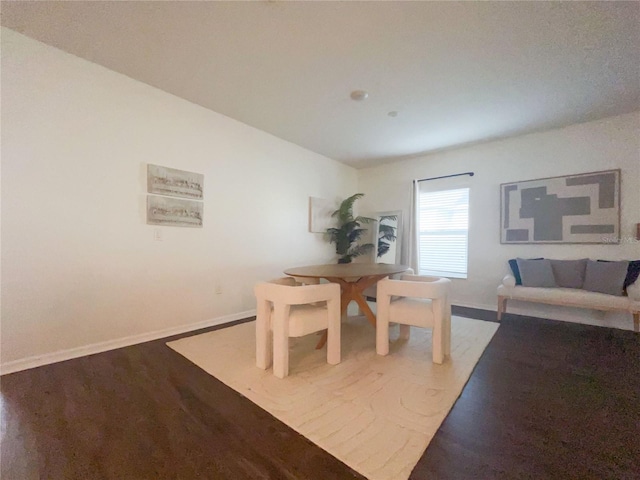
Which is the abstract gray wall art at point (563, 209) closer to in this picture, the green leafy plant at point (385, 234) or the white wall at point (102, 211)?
the green leafy plant at point (385, 234)

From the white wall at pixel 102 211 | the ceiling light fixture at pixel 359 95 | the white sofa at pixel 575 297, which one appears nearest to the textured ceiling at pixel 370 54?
the ceiling light fixture at pixel 359 95

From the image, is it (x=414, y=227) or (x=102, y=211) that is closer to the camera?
(x=102, y=211)

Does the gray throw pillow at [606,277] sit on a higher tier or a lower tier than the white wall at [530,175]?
lower

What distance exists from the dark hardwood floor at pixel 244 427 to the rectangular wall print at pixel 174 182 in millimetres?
1568

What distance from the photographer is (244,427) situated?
4.33ft

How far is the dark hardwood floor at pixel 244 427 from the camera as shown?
3.53ft

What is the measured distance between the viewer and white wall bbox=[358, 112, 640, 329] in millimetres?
3033

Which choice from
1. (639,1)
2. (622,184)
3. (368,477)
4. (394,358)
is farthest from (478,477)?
(622,184)

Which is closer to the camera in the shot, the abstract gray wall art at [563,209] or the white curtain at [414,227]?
the abstract gray wall art at [563,209]

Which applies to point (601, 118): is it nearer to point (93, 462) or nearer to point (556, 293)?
point (556, 293)

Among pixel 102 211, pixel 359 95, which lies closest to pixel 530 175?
pixel 359 95

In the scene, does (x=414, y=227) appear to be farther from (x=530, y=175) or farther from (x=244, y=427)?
(x=244, y=427)

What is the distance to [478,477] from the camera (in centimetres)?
103

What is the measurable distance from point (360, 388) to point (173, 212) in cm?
240
